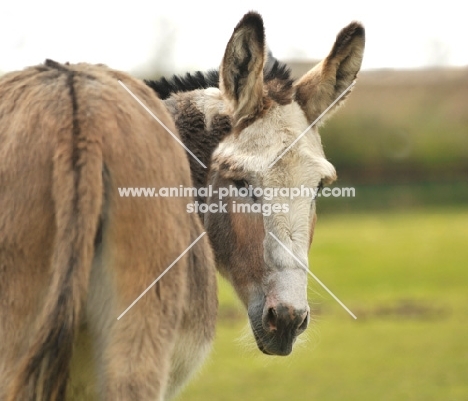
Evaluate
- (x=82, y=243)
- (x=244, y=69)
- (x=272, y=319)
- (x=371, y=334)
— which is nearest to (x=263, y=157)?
(x=244, y=69)

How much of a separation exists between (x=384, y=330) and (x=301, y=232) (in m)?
11.8

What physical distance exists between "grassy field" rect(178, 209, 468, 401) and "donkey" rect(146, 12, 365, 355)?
0.43 meters

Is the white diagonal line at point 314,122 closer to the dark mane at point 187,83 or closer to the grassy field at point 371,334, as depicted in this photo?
the dark mane at point 187,83

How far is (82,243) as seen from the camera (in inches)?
109

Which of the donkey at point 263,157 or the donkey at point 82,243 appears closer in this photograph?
the donkey at point 82,243

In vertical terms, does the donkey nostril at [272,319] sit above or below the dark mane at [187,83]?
below

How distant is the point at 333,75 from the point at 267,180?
0.86 m

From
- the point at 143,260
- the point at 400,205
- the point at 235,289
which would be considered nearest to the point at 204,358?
the point at 235,289

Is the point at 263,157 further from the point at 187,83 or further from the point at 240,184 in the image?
the point at 187,83

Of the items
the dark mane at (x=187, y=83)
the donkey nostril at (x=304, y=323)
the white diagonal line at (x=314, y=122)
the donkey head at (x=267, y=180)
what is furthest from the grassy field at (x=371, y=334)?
the dark mane at (x=187, y=83)

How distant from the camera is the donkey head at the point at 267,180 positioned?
3.70 meters

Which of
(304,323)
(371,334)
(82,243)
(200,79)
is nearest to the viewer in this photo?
(82,243)

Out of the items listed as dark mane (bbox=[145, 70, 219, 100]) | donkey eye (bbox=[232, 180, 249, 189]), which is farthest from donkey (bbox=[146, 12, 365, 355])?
dark mane (bbox=[145, 70, 219, 100])

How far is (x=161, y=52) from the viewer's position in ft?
117
